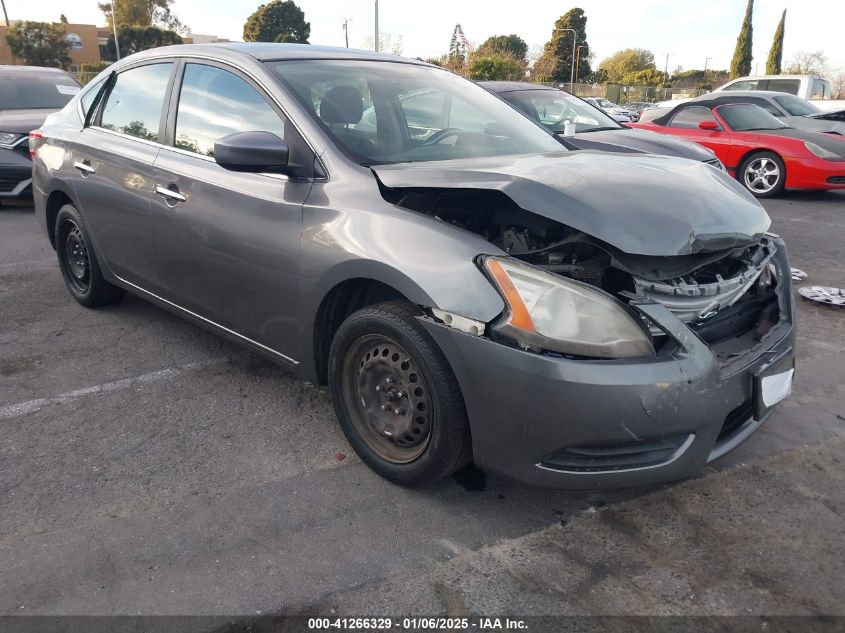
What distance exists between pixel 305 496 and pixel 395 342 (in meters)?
0.70

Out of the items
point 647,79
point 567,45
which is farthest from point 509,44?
point 647,79

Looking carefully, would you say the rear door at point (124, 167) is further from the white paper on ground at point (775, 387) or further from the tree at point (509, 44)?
the tree at point (509, 44)

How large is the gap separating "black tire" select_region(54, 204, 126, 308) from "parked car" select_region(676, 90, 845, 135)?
29.8ft

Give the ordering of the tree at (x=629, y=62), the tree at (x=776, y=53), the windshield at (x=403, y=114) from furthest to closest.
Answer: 1. the tree at (x=629, y=62)
2. the tree at (x=776, y=53)
3. the windshield at (x=403, y=114)

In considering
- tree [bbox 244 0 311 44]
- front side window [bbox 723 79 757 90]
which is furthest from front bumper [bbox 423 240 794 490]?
tree [bbox 244 0 311 44]

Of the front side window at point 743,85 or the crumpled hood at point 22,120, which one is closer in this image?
the crumpled hood at point 22,120

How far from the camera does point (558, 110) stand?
8281 mm

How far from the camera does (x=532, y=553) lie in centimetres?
225

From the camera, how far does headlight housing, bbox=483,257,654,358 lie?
2102 mm

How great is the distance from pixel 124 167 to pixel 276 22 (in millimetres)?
77984

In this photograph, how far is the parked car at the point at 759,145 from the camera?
9047mm

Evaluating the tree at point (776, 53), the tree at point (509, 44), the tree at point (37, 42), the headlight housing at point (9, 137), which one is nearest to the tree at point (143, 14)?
the tree at point (37, 42)

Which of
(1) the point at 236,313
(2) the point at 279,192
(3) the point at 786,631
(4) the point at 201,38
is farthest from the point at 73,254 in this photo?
(4) the point at 201,38

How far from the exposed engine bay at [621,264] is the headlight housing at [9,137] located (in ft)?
23.1
